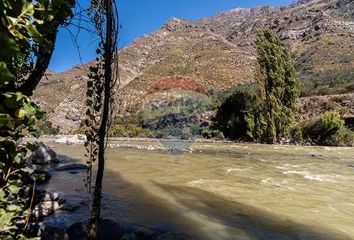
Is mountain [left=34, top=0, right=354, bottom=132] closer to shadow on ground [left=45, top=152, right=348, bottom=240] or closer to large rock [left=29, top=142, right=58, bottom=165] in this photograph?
large rock [left=29, top=142, right=58, bottom=165]

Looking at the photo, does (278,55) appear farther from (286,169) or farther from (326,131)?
(286,169)

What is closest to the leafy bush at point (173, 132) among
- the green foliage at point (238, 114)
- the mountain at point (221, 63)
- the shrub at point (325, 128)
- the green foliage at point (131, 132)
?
the green foliage at point (131, 132)

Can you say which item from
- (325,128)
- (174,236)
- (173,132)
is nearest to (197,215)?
(174,236)

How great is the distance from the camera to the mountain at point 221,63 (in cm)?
8981

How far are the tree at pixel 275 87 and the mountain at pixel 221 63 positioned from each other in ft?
45.6

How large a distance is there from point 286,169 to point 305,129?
2707 centimetres

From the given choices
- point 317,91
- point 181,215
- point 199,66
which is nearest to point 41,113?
point 181,215

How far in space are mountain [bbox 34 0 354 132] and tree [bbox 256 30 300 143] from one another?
13.9 m

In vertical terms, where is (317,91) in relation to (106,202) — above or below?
above

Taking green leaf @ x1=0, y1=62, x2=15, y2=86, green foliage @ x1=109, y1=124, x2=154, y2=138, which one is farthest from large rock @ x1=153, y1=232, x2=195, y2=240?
green foliage @ x1=109, y1=124, x2=154, y2=138

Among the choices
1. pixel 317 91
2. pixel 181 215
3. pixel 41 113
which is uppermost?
pixel 317 91

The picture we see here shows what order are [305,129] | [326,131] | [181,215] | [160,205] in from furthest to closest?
1. [305,129]
2. [326,131]
3. [160,205]
4. [181,215]

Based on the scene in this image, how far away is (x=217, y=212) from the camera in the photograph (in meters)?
11.0

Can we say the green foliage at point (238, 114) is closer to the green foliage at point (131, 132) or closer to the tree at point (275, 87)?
the tree at point (275, 87)
